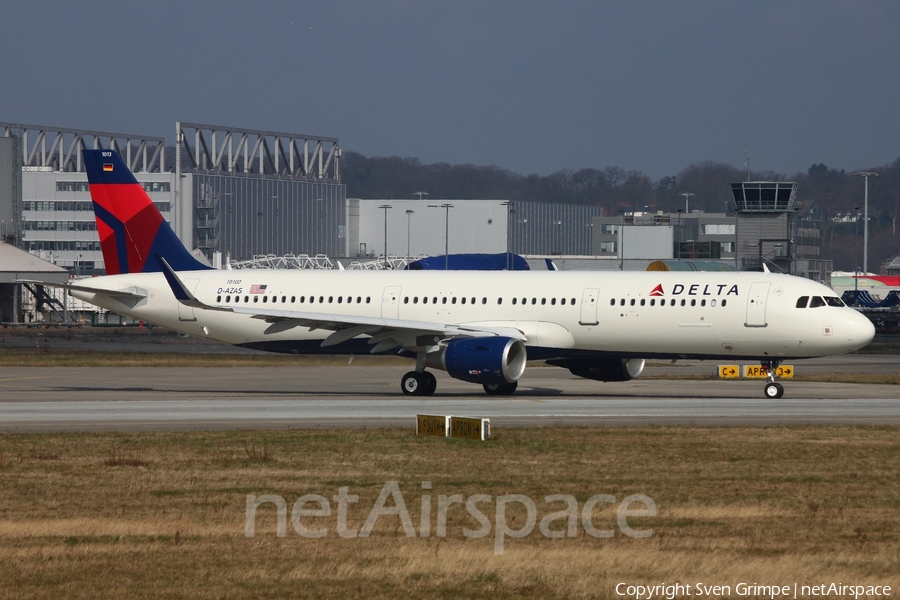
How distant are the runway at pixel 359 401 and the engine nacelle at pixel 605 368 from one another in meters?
0.61

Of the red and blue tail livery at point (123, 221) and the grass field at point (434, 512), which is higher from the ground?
the red and blue tail livery at point (123, 221)

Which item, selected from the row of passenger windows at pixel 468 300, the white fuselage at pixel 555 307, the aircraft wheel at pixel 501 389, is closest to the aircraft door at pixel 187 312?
the white fuselage at pixel 555 307

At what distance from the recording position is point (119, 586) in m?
12.2

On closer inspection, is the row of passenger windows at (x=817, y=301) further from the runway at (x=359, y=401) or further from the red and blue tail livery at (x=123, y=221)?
the red and blue tail livery at (x=123, y=221)

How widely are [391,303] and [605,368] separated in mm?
7219

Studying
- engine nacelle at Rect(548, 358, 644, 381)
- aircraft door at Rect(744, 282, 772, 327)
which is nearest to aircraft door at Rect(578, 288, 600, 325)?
engine nacelle at Rect(548, 358, 644, 381)

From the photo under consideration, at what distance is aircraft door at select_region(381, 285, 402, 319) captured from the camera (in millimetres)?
38938

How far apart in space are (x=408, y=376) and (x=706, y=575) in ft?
83.8

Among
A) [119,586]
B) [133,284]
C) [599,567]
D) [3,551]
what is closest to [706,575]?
[599,567]

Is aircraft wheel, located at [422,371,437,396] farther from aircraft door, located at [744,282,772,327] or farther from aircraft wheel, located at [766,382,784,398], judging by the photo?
aircraft wheel, located at [766,382,784,398]

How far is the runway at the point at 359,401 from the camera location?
28781mm

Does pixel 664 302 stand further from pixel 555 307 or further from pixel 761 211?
pixel 761 211
